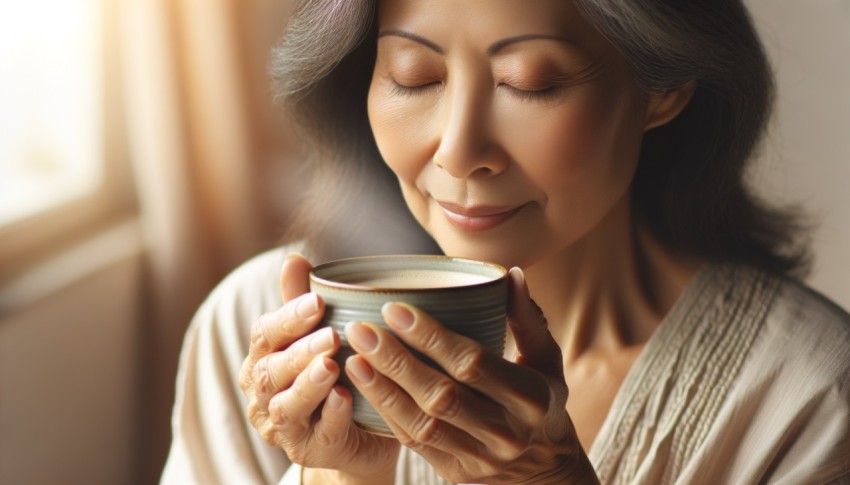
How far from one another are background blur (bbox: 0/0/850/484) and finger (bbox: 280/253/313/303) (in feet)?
2.27

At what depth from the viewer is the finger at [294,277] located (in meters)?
0.82

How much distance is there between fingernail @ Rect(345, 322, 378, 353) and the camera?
68 cm

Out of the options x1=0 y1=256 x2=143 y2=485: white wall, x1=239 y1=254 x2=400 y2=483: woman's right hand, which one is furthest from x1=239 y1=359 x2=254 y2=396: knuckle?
x1=0 y1=256 x2=143 y2=485: white wall

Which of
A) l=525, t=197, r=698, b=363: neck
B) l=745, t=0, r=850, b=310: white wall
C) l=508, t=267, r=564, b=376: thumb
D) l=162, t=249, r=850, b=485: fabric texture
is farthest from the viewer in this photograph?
l=745, t=0, r=850, b=310: white wall

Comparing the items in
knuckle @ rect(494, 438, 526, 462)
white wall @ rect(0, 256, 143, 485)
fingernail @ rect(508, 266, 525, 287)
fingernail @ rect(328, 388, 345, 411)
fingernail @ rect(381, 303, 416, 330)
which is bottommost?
white wall @ rect(0, 256, 143, 485)

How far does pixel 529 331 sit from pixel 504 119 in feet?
0.83

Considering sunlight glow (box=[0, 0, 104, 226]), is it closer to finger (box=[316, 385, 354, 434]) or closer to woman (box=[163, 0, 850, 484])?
woman (box=[163, 0, 850, 484])

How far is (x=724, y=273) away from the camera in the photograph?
3.91 feet

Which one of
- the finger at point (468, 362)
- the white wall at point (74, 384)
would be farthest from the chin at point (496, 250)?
the white wall at point (74, 384)

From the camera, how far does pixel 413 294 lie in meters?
0.67

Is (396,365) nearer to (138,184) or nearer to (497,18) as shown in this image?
(497,18)

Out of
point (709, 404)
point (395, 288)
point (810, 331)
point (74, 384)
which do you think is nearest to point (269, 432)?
point (395, 288)

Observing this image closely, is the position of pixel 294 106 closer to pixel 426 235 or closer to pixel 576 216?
pixel 426 235

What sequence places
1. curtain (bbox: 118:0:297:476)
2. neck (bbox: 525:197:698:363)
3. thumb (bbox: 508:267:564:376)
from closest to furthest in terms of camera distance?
thumb (bbox: 508:267:564:376)
neck (bbox: 525:197:698:363)
curtain (bbox: 118:0:297:476)
